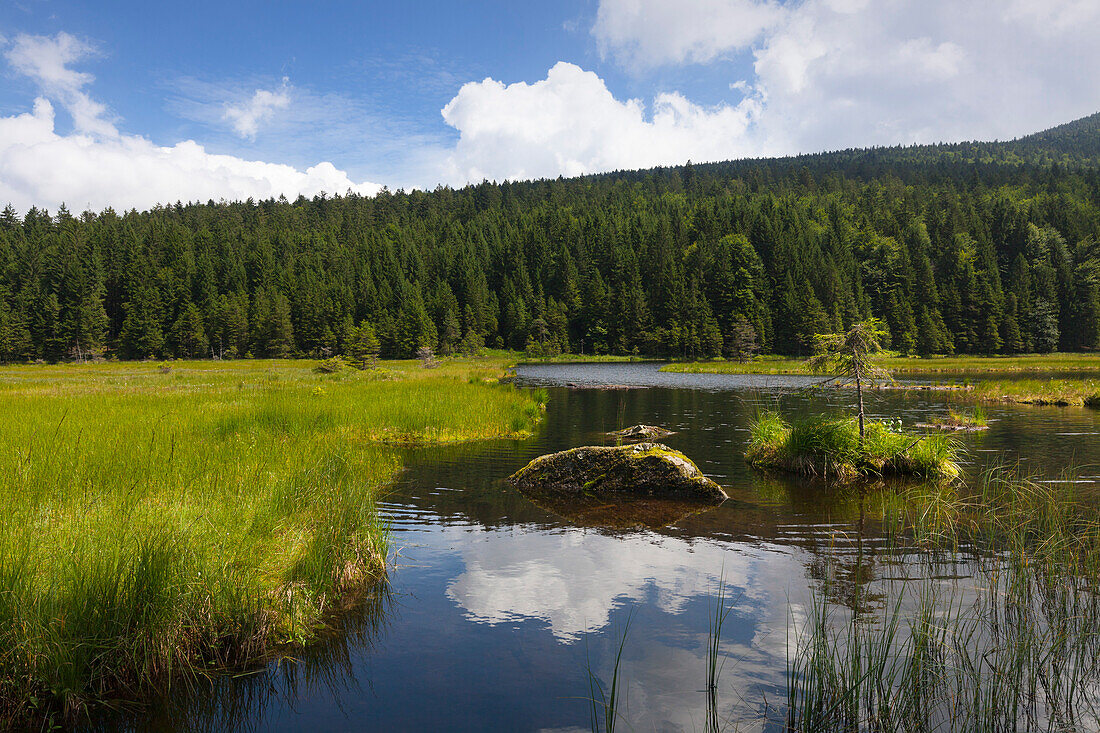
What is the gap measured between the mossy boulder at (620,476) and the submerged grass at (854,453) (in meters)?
3.39

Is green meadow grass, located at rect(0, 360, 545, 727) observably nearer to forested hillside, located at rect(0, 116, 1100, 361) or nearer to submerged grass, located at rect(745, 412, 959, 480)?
submerged grass, located at rect(745, 412, 959, 480)

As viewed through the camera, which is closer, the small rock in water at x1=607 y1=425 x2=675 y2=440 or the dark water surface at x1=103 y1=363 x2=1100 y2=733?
the dark water surface at x1=103 y1=363 x2=1100 y2=733

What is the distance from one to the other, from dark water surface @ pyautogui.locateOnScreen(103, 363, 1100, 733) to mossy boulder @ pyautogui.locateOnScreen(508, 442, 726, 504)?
2.38ft

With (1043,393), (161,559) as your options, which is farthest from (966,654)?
(1043,393)

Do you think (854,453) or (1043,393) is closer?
(854,453)

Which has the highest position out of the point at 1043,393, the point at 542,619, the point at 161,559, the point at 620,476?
the point at 161,559

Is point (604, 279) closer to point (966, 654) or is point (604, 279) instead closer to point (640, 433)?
point (640, 433)

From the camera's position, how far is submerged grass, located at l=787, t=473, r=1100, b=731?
4.54m

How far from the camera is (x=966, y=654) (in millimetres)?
4949

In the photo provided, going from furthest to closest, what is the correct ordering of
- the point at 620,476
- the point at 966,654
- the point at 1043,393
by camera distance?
the point at 1043,393 < the point at 620,476 < the point at 966,654

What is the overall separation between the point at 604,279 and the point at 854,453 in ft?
443

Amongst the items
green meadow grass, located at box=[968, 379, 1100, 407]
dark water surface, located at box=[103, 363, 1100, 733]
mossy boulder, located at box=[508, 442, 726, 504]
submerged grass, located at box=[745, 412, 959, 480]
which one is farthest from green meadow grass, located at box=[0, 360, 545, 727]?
green meadow grass, located at box=[968, 379, 1100, 407]

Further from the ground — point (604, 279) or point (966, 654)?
point (604, 279)

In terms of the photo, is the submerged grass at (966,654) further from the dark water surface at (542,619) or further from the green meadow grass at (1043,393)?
the green meadow grass at (1043,393)
